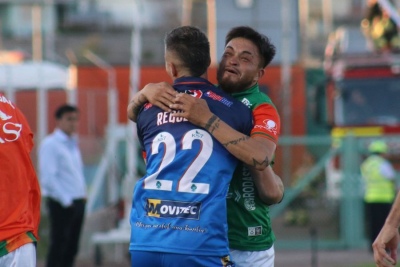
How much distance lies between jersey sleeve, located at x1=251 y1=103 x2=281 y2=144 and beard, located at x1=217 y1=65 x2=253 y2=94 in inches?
7.7

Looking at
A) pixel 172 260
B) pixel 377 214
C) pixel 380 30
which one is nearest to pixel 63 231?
pixel 377 214

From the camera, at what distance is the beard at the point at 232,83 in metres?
5.45

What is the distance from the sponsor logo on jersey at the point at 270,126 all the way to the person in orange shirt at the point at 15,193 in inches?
58.0

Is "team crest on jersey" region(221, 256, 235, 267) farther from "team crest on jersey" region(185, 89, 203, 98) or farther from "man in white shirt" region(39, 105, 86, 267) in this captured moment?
"man in white shirt" region(39, 105, 86, 267)

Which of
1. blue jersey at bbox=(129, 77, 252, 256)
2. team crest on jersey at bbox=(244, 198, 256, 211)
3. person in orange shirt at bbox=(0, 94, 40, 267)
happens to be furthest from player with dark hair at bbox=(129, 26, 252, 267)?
person in orange shirt at bbox=(0, 94, 40, 267)

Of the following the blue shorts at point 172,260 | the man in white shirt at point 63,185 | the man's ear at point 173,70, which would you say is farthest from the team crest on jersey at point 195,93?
the man in white shirt at point 63,185

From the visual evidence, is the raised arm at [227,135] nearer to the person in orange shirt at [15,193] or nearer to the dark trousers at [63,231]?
the person in orange shirt at [15,193]

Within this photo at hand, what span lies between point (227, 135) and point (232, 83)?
56 cm

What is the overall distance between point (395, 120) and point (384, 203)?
427cm

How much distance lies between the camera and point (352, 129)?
19062 mm

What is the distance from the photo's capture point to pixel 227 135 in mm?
4969

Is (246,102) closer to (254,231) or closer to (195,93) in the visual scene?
(195,93)

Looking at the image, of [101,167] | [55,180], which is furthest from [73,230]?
[101,167]

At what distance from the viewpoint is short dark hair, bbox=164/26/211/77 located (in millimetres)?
5078
